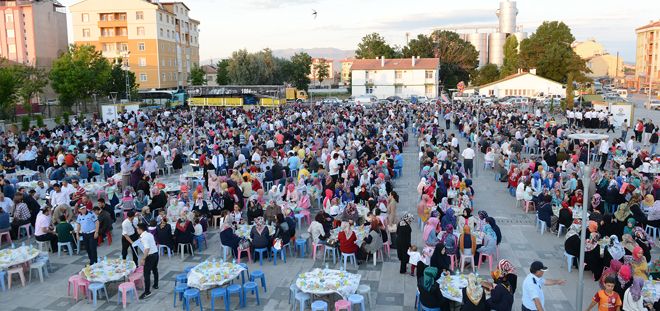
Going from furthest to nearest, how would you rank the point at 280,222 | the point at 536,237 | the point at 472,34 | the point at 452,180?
1. the point at 472,34
2. the point at 452,180
3. the point at 536,237
4. the point at 280,222

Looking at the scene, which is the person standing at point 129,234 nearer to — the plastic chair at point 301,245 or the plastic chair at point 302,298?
the plastic chair at point 301,245

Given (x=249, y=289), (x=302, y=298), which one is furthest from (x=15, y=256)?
(x=302, y=298)

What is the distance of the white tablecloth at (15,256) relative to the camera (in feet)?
30.9

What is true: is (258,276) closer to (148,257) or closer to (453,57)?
(148,257)

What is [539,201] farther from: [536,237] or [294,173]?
[294,173]

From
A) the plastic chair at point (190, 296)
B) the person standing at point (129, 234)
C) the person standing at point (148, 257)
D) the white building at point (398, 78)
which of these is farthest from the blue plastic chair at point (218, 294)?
the white building at point (398, 78)

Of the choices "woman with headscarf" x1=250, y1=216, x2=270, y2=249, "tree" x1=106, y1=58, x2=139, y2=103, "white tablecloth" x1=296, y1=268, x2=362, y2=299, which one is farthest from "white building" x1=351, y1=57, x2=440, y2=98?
"white tablecloth" x1=296, y1=268, x2=362, y2=299

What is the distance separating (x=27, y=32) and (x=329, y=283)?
61212mm

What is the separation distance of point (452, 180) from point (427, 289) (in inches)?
266

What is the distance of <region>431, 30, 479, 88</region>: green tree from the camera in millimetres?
76188

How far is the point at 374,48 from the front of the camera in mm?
81062

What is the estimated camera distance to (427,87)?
209ft

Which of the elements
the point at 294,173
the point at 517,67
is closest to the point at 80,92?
the point at 294,173

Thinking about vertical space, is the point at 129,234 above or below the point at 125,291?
above
